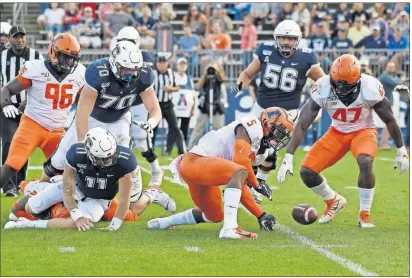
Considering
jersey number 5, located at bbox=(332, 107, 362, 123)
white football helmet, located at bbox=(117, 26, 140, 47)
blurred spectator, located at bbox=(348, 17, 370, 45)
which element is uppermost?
white football helmet, located at bbox=(117, 26, 140, 47)

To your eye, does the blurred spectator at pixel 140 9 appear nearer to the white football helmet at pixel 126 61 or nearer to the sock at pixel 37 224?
the white football helmet at pixel 126 61

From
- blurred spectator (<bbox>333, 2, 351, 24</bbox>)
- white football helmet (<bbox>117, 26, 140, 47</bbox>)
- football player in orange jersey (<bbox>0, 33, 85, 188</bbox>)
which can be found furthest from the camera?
blurred spectator (<bbox>333, 2, 351, 24</bbox>)

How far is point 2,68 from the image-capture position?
37.1ft

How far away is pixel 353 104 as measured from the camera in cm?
913

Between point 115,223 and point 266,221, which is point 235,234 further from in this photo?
point 115,223

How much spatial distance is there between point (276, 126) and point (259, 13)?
1368 cm

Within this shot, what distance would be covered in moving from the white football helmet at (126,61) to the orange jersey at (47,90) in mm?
1051

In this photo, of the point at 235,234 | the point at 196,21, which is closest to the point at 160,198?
the point at 235,234

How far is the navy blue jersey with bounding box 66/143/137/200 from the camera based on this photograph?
842 cm

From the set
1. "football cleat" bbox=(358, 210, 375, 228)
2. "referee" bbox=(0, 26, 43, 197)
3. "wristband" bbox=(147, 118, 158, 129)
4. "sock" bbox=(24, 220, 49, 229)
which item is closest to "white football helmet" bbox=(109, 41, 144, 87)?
"wristband" bbox=(147, 118, 158, 129)

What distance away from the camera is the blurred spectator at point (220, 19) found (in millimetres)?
20828

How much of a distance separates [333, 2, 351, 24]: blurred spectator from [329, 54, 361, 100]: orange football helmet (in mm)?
12263

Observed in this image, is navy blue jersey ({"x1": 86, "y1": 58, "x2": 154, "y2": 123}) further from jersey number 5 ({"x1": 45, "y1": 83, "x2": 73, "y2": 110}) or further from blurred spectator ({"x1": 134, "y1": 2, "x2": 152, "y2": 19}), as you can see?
blurred spectator ({"x1": 134, "y1": 2, "x2": 152, "y2": 19})

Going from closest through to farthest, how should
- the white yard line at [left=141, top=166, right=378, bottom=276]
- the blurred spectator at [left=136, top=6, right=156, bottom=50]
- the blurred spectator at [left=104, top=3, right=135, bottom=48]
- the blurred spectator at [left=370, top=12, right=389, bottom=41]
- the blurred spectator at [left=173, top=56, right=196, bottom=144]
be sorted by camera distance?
1. the white yard line at [left=141, top=166, right=378, bottom=276]
2. the blurred spectator at [left=173, top=56, right=196, bottom=144]
3. the blurred spectator at [left=136, top=6, right=156, bottom=50]
4. the blurred spectator at [left=104, top=3, right=135, bottom=48]
5. the blurred spectator at [left=370, top=12, right=389, bottom=41]
